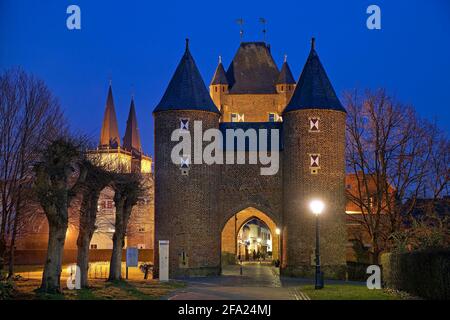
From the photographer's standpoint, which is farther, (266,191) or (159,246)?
(266,191)

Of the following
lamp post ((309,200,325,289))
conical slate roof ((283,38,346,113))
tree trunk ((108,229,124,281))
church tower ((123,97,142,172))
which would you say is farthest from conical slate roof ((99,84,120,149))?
lamp post ((309,200,325,289))

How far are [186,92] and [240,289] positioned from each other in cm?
1417

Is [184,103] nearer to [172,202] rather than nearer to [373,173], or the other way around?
[172,202]

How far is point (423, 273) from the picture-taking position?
1948cm

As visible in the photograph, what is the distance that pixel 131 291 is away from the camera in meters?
25.3

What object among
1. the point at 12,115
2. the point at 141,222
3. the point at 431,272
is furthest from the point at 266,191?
the point at 141,222

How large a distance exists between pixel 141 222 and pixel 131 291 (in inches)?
1780

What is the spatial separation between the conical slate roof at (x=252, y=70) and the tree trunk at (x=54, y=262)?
34276mm

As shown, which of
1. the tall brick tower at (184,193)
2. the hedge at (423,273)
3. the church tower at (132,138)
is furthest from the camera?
the church tower at (132,138)

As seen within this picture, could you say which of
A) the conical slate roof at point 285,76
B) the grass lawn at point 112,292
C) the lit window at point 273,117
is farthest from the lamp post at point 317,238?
the conical slate roof at point 285,76

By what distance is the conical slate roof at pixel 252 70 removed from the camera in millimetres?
56312

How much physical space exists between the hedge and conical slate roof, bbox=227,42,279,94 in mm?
32836

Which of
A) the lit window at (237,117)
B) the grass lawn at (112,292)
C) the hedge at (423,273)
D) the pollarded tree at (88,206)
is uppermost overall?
the lit window at (237,117)

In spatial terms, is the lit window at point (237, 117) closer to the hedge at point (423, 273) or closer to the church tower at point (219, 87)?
the church tower at point (219, 87)
